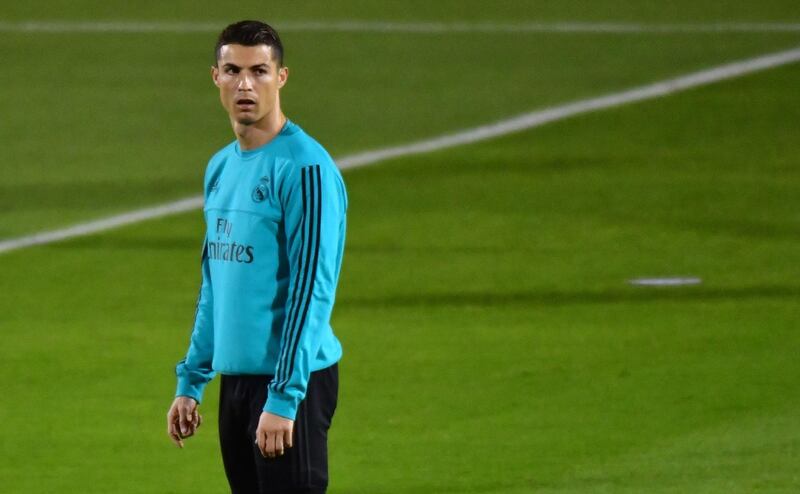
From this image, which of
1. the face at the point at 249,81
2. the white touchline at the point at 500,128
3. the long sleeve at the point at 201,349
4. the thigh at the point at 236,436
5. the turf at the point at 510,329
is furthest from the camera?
the white touchline at the point at 500,128

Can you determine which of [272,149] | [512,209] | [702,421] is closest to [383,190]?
[512,209]

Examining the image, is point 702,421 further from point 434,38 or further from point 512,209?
point 434,38

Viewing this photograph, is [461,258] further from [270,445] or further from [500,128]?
[270,445]

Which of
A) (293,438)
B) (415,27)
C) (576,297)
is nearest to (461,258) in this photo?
(576,297)

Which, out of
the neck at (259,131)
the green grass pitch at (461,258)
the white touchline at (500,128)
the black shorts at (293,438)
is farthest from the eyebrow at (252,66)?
the white touchline at (500,128)

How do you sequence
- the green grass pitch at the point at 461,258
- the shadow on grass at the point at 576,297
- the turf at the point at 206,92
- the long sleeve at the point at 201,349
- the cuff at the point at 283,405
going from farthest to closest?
the turf at the point at 206,92
the shadow on grass at the point at 576,297
the green grass pitch at the point at 461,258
the long sleeve at the point at 201,349
the cuff at the point at 283,405

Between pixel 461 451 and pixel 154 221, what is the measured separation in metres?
7.47

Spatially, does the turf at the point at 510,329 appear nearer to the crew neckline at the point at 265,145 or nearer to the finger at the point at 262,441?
the finger at the point at 262,441

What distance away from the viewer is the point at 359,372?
1088 cm

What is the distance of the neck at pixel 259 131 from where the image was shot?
5168 millimetres

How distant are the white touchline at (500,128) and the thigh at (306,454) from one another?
32.4 feet

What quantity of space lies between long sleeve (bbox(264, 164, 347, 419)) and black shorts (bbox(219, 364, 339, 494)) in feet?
0.57

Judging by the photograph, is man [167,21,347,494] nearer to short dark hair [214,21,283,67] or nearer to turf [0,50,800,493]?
short dark hair [214,21,283,67]

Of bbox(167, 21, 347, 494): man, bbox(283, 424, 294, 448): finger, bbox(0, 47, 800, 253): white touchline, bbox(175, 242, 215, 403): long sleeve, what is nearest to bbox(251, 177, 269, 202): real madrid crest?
bbox(167, 21, 347, 494): man
